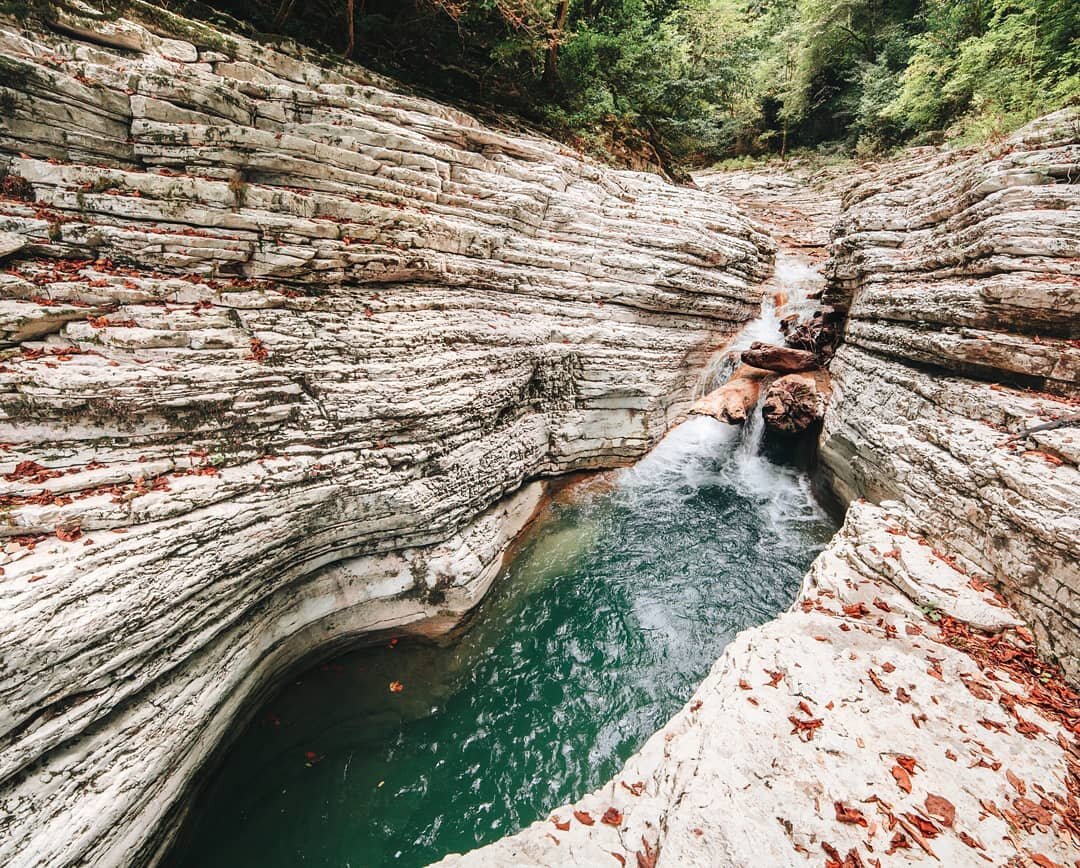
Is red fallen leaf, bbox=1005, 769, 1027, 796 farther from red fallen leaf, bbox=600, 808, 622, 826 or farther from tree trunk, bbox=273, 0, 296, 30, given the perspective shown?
tree trunk, bbox=273, 0, 296, 30

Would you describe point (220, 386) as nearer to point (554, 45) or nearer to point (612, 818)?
point (612, 818)

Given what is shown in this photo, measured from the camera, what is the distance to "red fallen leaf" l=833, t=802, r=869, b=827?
3248 mm

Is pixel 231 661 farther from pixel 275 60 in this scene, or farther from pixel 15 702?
pixel 275 60

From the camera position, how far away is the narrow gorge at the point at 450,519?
369 cm

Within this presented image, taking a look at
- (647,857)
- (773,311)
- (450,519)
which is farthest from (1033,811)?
(773,311)

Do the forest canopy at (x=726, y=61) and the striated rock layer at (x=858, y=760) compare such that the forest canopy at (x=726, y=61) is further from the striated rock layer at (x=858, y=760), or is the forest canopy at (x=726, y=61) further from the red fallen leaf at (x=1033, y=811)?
the red fallen leaf at (x=1033, y=811)

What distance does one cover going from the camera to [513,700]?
638 centimetres

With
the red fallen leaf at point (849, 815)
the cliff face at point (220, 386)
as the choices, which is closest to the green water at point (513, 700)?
the cliff face at point (220, 386)

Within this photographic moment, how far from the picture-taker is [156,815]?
4.20m

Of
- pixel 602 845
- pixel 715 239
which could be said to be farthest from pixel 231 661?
pixel 715 239

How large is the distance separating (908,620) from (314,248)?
9.52 meters

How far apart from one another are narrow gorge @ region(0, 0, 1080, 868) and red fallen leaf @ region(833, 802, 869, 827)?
26 mm

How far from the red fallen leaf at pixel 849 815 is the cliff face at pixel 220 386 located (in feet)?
16.8

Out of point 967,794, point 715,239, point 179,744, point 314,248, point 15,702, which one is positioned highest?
point 715,239
